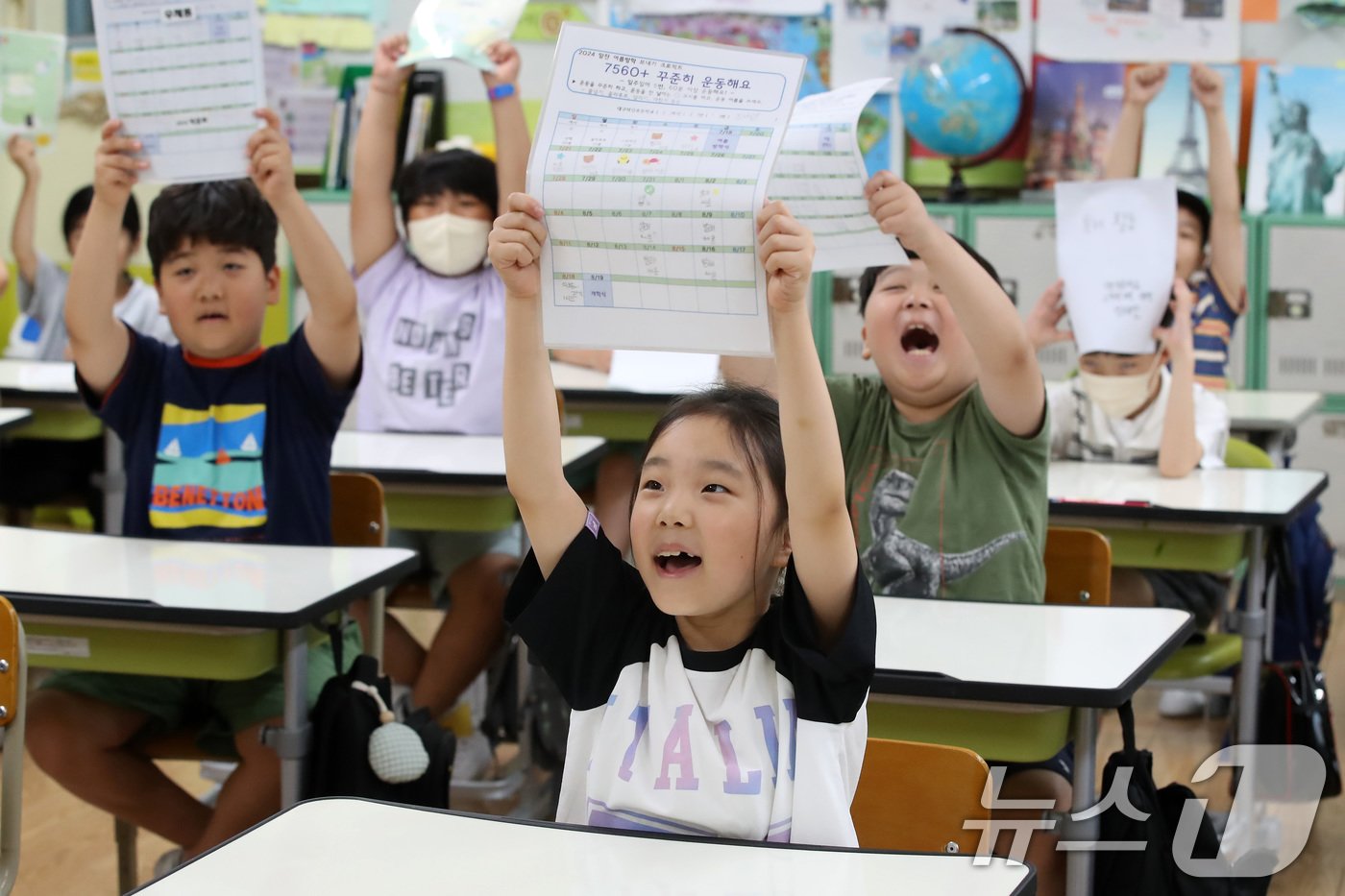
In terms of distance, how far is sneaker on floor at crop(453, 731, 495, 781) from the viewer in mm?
3227

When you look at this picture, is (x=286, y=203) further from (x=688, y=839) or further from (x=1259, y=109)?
(x=1259, y=109)

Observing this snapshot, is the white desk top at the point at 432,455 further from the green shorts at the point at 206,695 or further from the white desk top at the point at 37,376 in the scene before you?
the white desk top at the point at 37,376

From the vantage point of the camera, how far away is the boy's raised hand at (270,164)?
238 centimetres

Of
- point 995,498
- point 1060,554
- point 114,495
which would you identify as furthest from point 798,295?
point 114,495

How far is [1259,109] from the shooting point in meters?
5.23

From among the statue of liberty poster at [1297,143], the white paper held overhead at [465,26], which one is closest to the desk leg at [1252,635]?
the white paper held overhead at [465,26]

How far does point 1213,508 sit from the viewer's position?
2.72 meters

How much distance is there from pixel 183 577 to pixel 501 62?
1.29 meters

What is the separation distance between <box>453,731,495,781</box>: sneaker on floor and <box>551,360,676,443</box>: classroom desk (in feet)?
3.29

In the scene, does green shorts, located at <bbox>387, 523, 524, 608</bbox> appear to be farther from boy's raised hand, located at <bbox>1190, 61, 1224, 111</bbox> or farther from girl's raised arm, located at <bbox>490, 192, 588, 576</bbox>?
boy's raised hand, located at <bbox>1190, 61, 1224, 111</bbox>

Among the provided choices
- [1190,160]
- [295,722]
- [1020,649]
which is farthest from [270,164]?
[1190,160]

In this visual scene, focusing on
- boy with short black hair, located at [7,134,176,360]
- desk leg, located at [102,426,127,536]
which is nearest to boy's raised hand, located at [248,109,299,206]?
desk leg, located at [102,426,127,536]

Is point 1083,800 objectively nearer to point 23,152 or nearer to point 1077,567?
point 1077,567

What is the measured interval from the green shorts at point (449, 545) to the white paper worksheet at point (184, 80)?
1.04 meters
